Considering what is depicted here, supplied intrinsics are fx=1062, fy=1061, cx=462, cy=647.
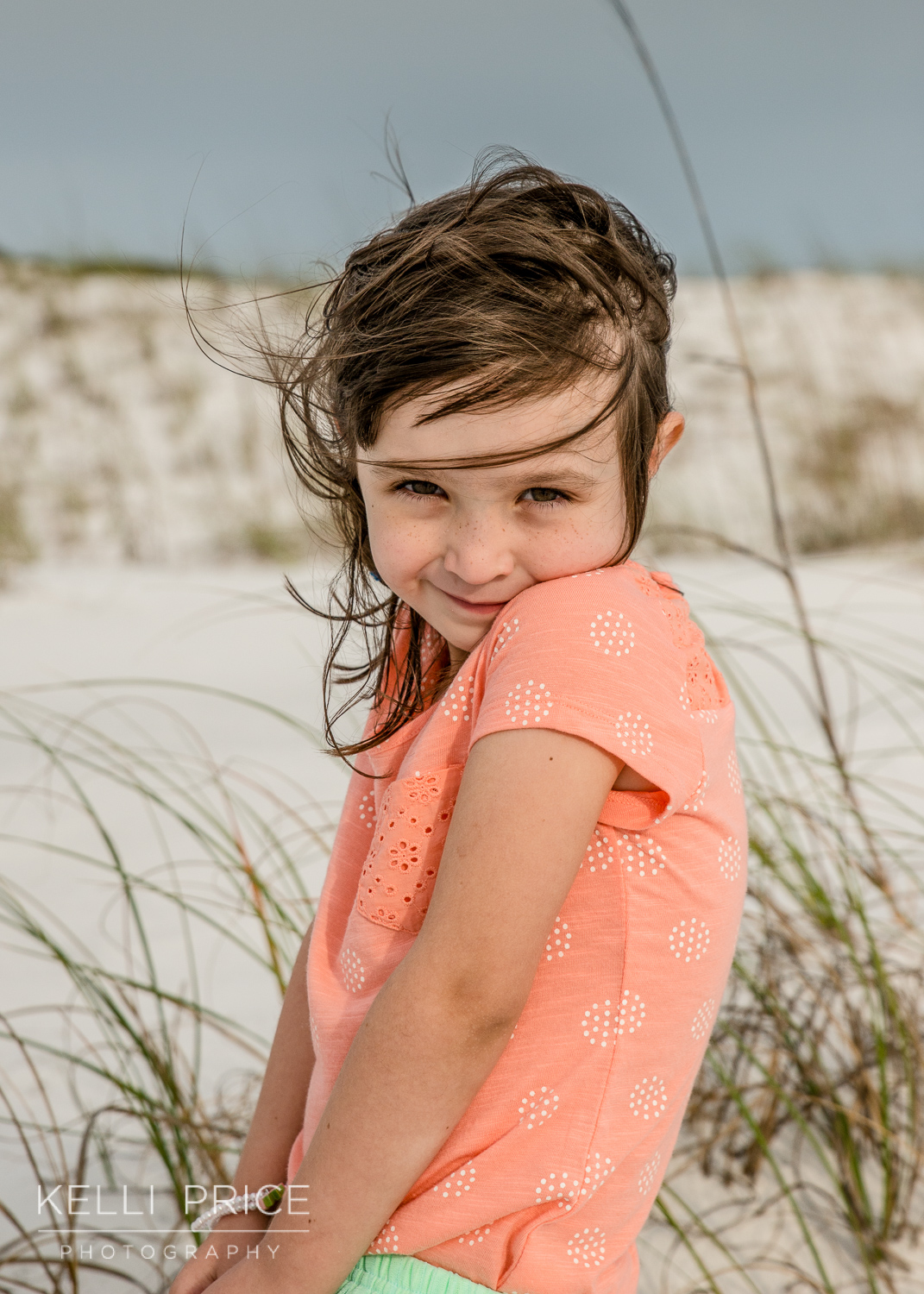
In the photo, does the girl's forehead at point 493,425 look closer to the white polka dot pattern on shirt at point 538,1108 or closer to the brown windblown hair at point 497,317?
the brown windblown hair at point 497,317

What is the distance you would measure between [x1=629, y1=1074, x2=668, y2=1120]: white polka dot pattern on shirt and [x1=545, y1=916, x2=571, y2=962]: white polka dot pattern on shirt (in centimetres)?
10

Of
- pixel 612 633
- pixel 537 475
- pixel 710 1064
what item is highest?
pixel 537 475

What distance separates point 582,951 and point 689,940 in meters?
0.08

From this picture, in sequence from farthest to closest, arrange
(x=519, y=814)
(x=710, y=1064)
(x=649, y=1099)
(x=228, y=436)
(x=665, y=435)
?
(x=228, y=436) < (x=710, y=1064) < (x=665, y=435) < (x=649, y=1099) < (x=519, y=814)

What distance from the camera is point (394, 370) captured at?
0.72 metres

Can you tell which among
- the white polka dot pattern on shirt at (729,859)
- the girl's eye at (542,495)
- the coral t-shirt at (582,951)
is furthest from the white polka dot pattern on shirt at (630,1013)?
the girl's eye at (542,495)

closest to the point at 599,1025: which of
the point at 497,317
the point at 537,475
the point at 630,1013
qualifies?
the point at 630,1013

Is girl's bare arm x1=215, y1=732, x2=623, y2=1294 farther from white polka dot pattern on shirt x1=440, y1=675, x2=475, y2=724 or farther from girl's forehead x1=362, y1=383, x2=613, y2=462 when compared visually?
girl's forehead x1=362, y1=383, x2=613, y2=462

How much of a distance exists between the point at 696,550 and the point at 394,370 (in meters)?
5.04

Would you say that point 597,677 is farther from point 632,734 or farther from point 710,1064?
point 710,1064

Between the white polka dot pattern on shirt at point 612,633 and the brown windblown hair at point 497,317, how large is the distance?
10cm

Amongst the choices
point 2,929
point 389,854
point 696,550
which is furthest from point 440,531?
point 696,550

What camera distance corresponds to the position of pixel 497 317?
0.69 meters

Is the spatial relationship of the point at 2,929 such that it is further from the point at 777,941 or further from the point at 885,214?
the point at 885,214
